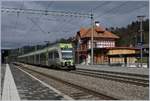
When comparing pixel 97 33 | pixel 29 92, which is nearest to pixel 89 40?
pixel 97 33

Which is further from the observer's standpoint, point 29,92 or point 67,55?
point 67,55

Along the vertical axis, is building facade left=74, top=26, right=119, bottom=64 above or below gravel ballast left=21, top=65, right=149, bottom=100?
above

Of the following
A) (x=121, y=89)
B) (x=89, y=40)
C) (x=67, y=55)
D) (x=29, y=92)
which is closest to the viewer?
(x=29, y=92)

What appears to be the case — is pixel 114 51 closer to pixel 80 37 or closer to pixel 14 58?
pixel 80 37

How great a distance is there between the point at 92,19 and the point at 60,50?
10045 mm

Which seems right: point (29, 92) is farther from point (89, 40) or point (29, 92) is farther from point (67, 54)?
point (89, 40)

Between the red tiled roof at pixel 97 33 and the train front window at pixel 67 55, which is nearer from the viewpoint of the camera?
the train front window at pixel 67 55

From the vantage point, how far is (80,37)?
10694 cm

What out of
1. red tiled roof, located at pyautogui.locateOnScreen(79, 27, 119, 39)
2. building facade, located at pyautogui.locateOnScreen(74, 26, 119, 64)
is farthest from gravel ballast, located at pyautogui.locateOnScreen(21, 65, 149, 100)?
red tiled roof, located at pyautogui.locateOnScreen(79, 27, 119, 39)

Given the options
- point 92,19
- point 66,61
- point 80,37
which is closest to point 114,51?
point 80,37

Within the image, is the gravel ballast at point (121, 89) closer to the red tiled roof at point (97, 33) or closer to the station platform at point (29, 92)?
the station platform at point (29, 92)

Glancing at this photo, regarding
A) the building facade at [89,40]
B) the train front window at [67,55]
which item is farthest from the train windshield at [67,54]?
the building facade at [89,40]

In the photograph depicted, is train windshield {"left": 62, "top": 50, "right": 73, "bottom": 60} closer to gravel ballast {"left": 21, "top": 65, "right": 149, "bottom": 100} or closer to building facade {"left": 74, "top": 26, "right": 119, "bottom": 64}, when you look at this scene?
gravel ballast {"left": 21, "top": 65, "right": 149, "bottom": 100}

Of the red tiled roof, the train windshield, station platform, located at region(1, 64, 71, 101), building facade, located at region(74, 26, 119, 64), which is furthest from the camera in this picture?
the red tiled roof
